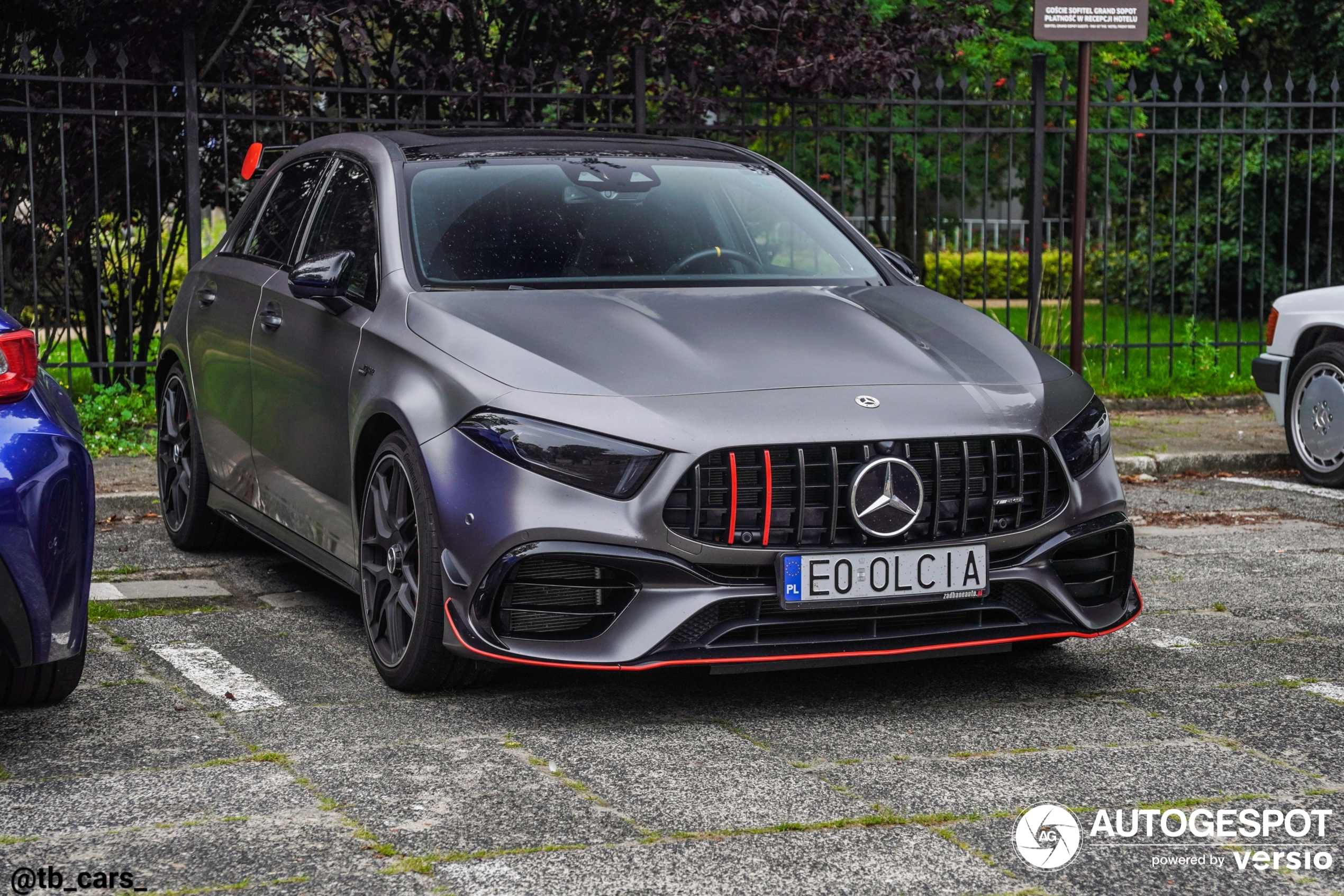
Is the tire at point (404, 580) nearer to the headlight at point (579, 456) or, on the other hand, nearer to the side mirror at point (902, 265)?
the headlight at point (579, 456)

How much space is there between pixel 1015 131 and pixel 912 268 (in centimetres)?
600

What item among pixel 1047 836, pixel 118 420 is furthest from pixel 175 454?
pixel 1047 836

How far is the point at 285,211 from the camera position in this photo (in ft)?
19.8

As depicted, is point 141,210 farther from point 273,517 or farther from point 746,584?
point 746,584

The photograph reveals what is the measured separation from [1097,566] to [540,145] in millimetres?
2331

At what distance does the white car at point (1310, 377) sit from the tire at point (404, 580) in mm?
5618

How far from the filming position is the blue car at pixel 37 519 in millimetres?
3682

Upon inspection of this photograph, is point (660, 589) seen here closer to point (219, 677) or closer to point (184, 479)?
point (219, 677)

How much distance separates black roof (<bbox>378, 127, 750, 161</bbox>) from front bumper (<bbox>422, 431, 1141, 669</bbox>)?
152 centimetres

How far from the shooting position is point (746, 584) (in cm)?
408

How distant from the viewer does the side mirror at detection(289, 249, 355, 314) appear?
4.93 m

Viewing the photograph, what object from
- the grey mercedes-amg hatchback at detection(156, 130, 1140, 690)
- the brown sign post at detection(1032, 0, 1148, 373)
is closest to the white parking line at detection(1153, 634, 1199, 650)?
the grey mercedes-amg hatchback at detection(156, 130, 1140, 690)

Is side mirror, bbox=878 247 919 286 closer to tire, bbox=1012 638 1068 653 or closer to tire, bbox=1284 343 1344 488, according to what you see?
tire, bbox=1012 638 1068 653

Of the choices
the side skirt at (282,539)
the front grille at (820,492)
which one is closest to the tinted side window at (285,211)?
the side skirt at (282,539)
